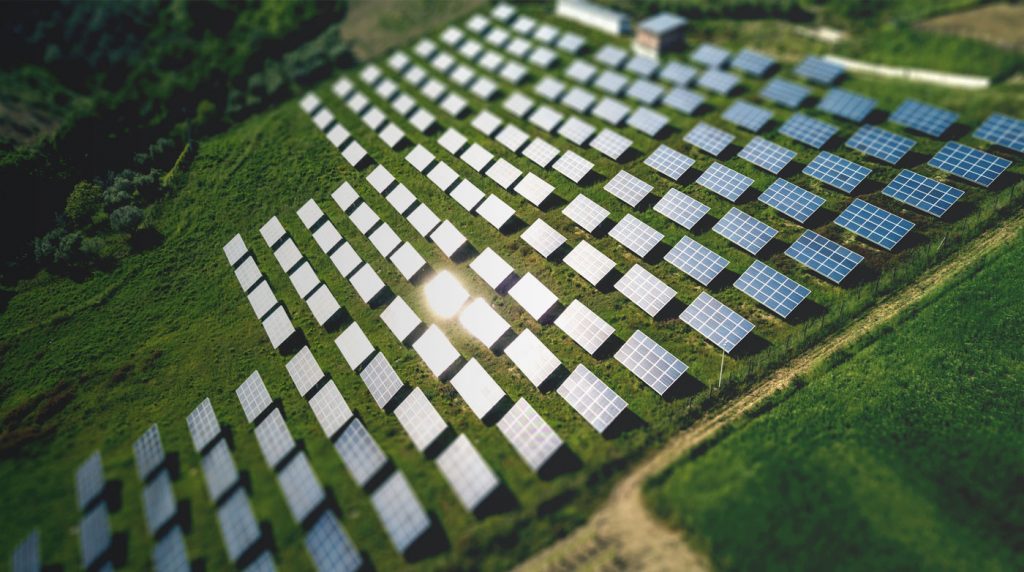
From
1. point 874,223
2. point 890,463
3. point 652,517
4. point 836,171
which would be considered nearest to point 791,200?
point 836,171

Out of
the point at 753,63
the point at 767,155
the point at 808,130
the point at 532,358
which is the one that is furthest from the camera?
the point at 753,63

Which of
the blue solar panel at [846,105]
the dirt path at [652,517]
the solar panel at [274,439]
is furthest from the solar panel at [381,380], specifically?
the blue solar panel at [846,105]

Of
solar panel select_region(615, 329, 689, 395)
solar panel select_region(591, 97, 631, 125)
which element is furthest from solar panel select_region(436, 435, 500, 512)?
solar panel select_region(591, 97, 631, 125)

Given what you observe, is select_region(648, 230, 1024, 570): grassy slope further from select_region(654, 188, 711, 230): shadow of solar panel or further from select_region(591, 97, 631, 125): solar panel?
select_region(591, 97, 631, 125): solar panel

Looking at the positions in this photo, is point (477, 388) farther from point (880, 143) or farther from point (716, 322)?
point (880, 143)

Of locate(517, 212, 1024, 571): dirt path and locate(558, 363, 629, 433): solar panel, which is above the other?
locate(558, 363, 629, 433): solar panel

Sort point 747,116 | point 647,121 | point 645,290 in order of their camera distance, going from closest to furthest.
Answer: point 645,290 → point 747,116 → point 647,121

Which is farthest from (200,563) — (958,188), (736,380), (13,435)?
(958,188)
